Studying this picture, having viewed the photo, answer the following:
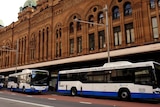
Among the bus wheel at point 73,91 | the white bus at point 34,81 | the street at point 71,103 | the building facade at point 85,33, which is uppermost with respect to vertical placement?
the building facade at point 85,33

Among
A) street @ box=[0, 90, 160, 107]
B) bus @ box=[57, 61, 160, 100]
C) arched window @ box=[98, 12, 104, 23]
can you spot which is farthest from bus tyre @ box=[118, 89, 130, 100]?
arched window @ box=[98, 12, 104, 23]

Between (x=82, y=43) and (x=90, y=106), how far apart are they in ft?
59.7

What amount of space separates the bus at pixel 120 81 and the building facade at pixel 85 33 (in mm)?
3770

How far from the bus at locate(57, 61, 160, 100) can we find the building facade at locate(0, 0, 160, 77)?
3.77 meters

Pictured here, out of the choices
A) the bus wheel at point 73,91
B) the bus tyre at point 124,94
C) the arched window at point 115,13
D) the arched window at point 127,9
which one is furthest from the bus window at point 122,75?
the arched window at point 115,13

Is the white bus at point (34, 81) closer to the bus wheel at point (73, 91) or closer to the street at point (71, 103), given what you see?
the bus wheel at point (73, 91)

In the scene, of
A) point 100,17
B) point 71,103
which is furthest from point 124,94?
point 100,17

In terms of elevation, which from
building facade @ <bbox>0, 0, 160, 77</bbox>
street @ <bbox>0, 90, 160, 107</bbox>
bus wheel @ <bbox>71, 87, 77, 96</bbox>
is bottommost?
street @ <bbox>0, 90, 160, 107</bbox>

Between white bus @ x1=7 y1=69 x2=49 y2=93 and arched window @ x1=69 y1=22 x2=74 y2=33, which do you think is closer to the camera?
white bus @ x1=7 y1=69 x2=49 y2=93

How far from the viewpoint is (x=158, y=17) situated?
73.1ft

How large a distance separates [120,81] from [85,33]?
14.7m

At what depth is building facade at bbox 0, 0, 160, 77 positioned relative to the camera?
2268 centimetres

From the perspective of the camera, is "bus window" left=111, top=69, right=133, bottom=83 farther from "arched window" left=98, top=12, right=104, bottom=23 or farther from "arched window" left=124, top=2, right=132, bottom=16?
"arched window" left=98, top=12, right=104, bottom=23

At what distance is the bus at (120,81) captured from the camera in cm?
1476
